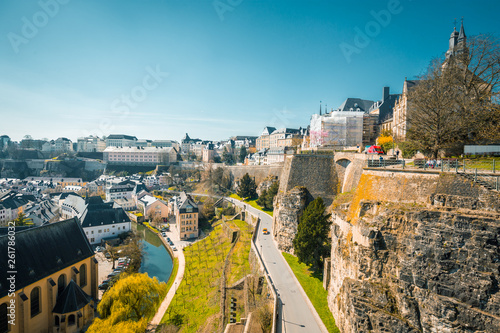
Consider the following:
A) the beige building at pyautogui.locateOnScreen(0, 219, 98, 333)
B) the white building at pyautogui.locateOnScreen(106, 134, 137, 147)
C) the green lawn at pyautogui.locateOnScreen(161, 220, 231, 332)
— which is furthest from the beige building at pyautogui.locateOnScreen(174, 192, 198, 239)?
the white building at pyautogui.locateOnScreen(106, 134, 137, 147)

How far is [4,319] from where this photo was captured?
632 inches

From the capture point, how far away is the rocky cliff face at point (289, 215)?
2498 cm

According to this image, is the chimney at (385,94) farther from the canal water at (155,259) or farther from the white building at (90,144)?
the white building at (90,144)

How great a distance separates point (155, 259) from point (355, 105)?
43005 mm

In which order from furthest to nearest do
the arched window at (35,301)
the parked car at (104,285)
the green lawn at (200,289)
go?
the parked car at (104,285) → the green lawn at (200,289) → the arched window at (35,301)

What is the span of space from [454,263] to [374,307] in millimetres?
3694

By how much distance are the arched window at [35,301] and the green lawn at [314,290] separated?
19.2 metres

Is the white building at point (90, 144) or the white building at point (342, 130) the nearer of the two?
the white building at point (342, 130)

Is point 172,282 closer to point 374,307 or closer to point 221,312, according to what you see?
point 221,312

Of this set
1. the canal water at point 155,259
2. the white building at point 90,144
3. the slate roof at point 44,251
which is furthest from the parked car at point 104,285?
the white building at point 90,144

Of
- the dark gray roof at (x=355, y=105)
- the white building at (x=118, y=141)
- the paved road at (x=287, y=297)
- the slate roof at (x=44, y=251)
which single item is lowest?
the paved road at (x=287, y=297)

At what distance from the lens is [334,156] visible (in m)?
28.9

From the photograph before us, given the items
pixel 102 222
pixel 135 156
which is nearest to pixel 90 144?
pixel 135 156

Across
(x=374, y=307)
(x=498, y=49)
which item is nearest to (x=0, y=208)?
(x=374, y=307)
